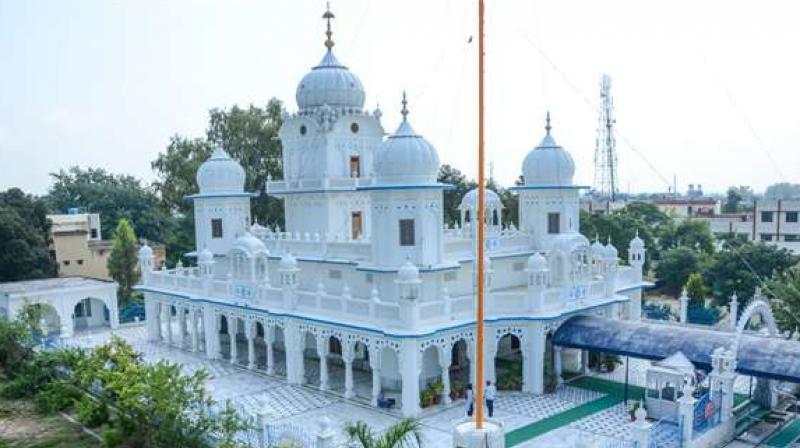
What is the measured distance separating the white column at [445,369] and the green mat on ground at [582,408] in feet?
8.71

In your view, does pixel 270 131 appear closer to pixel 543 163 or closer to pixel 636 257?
pixel 543 163

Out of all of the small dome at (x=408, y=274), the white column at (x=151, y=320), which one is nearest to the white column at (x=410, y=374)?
the small dome at (x=408, y=274)

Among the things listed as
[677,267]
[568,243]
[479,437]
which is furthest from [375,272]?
[677,267]

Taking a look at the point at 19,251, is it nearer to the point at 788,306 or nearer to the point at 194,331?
the point at 194,331

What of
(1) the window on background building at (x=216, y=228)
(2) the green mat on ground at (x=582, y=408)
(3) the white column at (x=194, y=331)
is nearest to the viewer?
(2) the green mat on ground at (x=582, y=408)

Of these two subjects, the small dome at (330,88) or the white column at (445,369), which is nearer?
the white column at (445,369)

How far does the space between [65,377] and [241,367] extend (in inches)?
227

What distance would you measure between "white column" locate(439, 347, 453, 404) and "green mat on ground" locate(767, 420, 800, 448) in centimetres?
811

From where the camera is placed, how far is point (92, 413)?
17.2m

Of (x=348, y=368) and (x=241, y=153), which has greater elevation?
(x=241, y=153)

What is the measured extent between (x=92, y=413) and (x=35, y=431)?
158cm

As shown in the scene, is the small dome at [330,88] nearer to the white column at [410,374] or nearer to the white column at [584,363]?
the white column at [410,374]

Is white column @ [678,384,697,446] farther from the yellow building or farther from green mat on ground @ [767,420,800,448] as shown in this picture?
the yellow building

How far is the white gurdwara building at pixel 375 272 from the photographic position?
19203 mm
